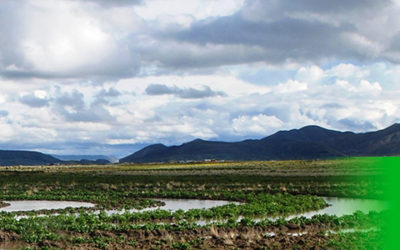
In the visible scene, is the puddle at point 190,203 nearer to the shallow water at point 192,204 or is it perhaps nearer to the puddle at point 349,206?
the shallow water at point 192,204

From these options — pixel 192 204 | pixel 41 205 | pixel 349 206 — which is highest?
pixel 41 205

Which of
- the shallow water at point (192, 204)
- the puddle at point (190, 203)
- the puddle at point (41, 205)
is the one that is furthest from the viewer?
the puddle at point (41, 205)

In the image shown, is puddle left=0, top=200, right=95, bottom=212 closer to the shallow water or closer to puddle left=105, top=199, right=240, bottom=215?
the shallow water

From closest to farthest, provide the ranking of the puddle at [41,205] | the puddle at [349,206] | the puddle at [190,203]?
the puddle at [349,206], the puddle at [190,203], the puddle at [41,205]

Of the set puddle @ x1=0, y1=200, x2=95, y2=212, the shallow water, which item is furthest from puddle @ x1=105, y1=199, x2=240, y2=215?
puddle @ x1=0, y1=200, x2=95, y2=212

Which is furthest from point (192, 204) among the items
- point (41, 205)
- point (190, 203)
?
point (41, 205)

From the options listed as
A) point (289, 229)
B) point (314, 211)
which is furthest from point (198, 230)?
point (314, 211)

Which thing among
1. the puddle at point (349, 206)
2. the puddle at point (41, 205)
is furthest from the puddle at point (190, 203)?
the puddle at point (349, 206)

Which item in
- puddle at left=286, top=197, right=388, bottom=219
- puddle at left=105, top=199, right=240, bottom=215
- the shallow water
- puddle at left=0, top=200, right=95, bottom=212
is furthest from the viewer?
puddle at left=0, top=200, right=95, bottom=212

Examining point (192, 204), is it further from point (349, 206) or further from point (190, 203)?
point (349, 206)

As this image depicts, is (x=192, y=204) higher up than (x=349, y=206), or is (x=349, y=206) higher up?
(x=192, y=204)

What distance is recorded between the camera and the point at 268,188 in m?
46.2

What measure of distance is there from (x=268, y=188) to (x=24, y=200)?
2023 centimetres

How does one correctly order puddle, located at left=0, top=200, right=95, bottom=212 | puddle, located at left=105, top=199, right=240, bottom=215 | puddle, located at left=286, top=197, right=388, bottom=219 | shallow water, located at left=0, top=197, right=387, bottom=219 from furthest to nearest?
puddle, located at left=0, top=200, right=95, bottom=212 < puddle, located at left=105, top=199, right=240, bottom=215 < shallow water, located at left=0, top=197, right=387, bottom=219 < puddle, located at left=286, top=197, right=388, bottom=219
